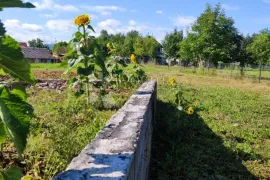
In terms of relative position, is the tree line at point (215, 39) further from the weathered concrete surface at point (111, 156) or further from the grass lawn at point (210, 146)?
the weathered concrete surface at point (111, 156)

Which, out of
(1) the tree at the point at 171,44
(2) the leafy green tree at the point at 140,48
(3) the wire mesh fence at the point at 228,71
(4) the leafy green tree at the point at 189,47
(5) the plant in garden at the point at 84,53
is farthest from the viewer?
(2) the leafy green tree at the point at 140,48

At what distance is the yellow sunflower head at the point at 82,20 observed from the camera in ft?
12.6

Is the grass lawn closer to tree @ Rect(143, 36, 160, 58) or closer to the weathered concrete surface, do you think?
the weathered concrete surface

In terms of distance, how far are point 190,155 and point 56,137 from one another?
243 cm

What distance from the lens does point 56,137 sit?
2.60 metres

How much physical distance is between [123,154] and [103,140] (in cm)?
33

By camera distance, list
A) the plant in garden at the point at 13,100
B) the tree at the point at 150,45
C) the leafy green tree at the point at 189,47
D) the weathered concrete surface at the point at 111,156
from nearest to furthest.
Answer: the plant in garden at the point at 13,100 < the weathered concrete surface at the point at 111,156 < the leafy green tree at the point at 189,47 < the tree at the point at 150,45

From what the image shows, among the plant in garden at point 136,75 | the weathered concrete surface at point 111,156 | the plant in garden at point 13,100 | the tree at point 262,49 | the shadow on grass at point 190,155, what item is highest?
the tree at point 262,49

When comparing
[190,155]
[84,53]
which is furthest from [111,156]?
[190,155]

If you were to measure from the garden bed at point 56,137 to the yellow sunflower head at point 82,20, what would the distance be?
1.08 metres

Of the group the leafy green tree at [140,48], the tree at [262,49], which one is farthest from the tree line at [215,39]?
the leafy green tree at [140,48]

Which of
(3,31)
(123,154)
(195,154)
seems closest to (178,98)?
(195,154)

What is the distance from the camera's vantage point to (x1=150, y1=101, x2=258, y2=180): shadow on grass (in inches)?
152

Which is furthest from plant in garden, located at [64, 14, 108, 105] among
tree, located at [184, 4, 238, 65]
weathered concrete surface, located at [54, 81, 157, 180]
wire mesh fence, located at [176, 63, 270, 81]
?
tree, located at [184, 4, 238, 65]
